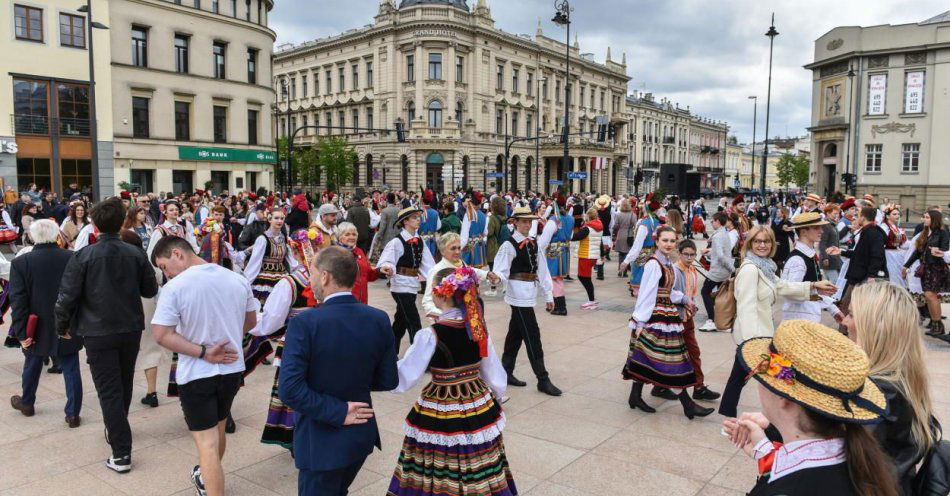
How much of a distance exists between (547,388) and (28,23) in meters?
32.7

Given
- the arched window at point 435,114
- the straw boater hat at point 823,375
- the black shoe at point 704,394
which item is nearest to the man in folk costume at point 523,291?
the black shoe at point 704,394

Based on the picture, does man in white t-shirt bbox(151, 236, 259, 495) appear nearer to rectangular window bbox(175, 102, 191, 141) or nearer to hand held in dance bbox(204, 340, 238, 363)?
hand held in dance bbox(204, 340, 238, 363)

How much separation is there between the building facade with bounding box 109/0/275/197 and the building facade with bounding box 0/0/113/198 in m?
2.02

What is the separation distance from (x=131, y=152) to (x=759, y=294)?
37006 mm

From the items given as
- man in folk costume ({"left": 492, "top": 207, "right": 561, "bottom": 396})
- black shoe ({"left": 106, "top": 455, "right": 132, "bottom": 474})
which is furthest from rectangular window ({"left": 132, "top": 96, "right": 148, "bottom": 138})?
black shoe ({"left": 106, "top": 455, "right": 132, "bottom": 474})

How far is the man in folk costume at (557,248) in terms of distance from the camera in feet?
38.6

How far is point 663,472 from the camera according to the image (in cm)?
520

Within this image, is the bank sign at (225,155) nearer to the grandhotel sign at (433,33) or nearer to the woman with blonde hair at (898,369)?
the grandhotel sign at (433,33)

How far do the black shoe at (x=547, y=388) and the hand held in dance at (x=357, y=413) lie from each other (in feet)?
13.2

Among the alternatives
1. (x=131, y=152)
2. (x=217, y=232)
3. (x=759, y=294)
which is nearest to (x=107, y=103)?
(x=131, y=152)

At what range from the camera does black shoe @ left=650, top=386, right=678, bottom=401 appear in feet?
23.1

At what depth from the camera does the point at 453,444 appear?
3957mm

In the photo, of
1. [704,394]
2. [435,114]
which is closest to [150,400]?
[704,394]

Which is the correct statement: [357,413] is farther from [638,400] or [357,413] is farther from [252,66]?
[252,66]
